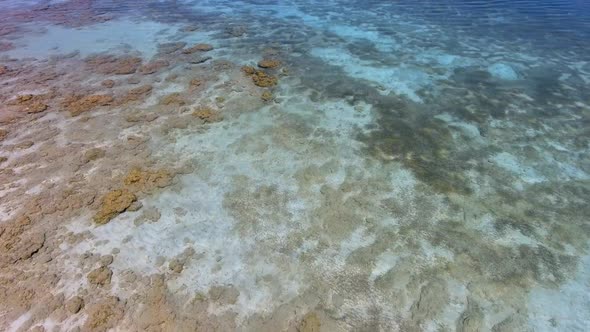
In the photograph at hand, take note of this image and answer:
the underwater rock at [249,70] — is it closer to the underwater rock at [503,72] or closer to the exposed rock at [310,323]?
the underwater rock at [503,72]

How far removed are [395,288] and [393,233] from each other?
19.4 inches

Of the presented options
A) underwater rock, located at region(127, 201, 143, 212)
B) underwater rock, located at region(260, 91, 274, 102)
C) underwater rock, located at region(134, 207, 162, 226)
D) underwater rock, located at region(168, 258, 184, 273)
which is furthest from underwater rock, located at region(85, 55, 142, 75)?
underwater rock, located at region(168, 258, 184, 273)

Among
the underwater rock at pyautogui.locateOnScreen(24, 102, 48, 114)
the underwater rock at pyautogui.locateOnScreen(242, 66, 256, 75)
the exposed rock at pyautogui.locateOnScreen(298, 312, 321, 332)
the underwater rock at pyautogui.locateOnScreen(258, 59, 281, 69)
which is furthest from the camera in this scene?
the underwater rock at pyautogui.locateOnScreen(258, 59, 281, 69)

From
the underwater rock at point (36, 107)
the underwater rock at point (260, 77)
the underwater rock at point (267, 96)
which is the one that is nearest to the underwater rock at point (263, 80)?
the underwater rock at point (260, 77)

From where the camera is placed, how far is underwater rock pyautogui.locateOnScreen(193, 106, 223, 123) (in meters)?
4.29

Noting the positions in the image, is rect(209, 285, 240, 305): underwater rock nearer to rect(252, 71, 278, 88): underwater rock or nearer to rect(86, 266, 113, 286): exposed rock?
rect(86, 266, 113, 286): exposed rock

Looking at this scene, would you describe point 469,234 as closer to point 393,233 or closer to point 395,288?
point 393,233

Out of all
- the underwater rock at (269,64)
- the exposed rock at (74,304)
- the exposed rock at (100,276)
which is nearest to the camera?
the exposed rock at (74,304)

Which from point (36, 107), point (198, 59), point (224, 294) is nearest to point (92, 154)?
point (36, 107)

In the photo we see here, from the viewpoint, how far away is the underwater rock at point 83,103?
14.7ft

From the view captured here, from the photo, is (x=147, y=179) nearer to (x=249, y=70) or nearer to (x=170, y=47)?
(x=249, y=70)

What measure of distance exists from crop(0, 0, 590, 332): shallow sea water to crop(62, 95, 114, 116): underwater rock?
0.10 feet

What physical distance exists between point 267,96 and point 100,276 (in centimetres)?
278

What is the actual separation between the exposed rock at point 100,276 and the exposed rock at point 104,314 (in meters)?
0.16
